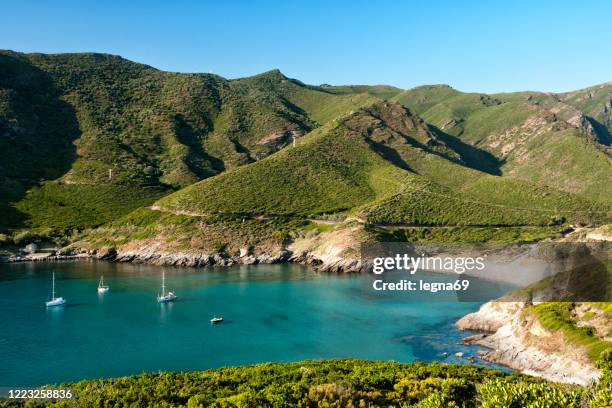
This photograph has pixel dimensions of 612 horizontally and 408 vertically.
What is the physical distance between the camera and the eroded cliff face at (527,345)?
152 feet

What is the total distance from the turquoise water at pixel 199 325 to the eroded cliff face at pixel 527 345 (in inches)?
143

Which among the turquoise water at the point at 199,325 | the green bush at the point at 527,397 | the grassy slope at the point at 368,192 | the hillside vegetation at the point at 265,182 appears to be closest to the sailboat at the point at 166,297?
the turquoise water at the point at 199,325

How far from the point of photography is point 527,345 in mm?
53594

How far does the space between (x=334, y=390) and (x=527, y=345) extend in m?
35.0

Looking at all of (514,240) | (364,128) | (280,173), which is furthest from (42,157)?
(514,240)

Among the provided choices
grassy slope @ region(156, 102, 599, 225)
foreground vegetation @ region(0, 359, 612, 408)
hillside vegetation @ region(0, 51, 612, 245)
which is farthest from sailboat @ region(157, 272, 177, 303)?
grassy slope @ region(156, 102, 599, 225)

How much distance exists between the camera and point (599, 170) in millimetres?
188500

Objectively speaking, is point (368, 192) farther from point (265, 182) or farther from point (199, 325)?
point (199, 325)

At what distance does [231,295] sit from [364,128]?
11829cm

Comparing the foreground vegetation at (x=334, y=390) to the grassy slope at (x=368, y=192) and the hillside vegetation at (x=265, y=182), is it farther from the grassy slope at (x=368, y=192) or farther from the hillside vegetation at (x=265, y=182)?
the grassy slope at (x=368, y=192)

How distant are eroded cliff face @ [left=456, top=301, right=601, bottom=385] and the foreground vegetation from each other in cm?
1123

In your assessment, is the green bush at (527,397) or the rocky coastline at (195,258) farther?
the rocky coastline at (195,258)

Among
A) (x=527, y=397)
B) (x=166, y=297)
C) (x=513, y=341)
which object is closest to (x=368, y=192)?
(x=166, y=297)

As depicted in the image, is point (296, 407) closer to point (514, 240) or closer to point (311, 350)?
point (311, 350)
